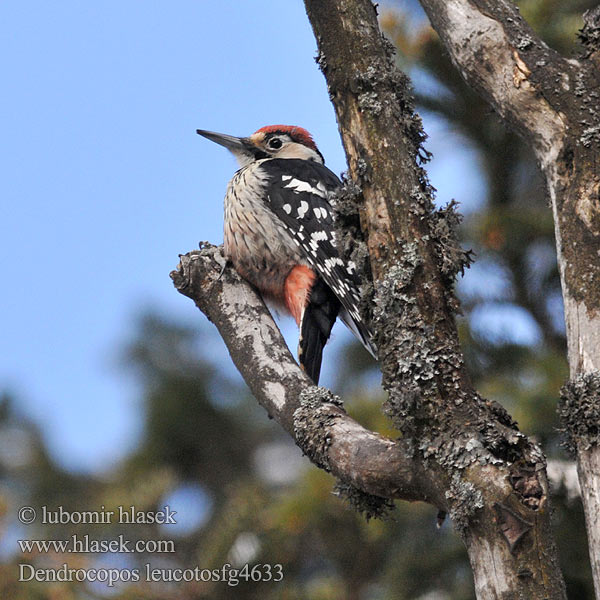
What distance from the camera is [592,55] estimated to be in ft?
7.93

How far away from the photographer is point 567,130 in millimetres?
2320

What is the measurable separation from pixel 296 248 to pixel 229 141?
1.14 m

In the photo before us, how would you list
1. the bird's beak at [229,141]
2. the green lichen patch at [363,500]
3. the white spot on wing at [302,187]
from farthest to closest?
the bird's beak at [229,141] → the white spot on wing at [302,187] → the green lichen patch at [363,500]

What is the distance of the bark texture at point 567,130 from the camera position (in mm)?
2098

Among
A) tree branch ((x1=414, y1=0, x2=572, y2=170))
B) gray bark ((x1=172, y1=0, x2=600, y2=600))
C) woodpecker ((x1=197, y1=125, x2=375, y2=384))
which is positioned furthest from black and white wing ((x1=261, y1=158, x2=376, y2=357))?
tree branch ((x1=414, y1=0, x2=572, y2=170))

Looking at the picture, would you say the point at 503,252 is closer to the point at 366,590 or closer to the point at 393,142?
the point at 366,590

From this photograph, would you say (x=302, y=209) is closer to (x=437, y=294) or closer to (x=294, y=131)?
(x=294, y=131)

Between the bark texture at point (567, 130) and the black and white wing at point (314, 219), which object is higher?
the black and white wing at point (314, 219)

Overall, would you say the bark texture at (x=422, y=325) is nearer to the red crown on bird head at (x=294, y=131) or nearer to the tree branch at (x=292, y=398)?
the tree branch at (x=292, y=398)

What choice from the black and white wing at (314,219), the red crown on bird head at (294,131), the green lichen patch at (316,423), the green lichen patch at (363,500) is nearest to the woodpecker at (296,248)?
the black and white wing at (314,219)

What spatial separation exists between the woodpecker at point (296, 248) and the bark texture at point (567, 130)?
1357mm

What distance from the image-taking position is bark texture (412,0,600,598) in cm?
210

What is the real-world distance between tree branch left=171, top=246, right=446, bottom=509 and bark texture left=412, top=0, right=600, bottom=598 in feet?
1.27

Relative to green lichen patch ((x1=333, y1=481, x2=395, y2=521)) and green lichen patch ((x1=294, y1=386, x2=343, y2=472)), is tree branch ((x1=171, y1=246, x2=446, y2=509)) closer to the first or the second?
green lichen patch ((x1=294, y1=386, x2=343, y2=472))
